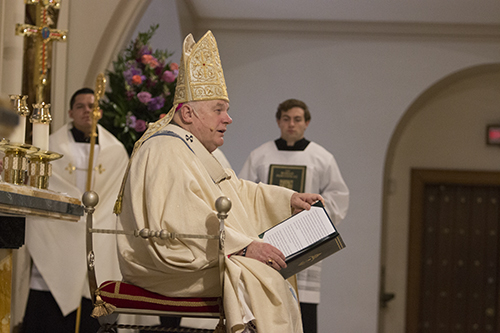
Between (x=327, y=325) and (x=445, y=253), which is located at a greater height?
(x=445, y=253)

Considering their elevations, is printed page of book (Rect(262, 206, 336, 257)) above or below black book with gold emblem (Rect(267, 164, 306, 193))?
below

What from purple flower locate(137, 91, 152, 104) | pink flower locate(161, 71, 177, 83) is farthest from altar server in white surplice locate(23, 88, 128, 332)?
pink flower locate(161, 71, 177, 83)

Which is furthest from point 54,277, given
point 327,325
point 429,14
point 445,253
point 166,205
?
point 445,253

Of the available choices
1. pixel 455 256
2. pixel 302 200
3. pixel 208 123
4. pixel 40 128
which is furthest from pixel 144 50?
pixel 455 256

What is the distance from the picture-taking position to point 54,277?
4.32 meters

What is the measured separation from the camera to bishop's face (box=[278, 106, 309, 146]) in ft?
17.4

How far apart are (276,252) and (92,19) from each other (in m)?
3.91

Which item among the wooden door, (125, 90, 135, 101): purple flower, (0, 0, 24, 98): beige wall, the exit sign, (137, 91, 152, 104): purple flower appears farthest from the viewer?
the wooden door

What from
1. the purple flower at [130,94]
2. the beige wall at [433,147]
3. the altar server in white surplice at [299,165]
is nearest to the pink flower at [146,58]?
the purple flower at [130,94]

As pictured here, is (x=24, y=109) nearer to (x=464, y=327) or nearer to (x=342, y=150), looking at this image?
(x=342, y=150)

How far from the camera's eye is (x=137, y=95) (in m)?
5.20

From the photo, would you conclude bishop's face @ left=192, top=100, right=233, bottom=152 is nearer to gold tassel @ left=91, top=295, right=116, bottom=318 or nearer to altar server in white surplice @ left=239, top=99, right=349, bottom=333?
gold tassel @ left=91, top=295, right=116, bottom=318

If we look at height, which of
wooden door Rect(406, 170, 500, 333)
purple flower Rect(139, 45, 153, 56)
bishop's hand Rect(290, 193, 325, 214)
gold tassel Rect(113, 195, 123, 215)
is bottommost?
wooden door Rect(406, 170, 500, 333)

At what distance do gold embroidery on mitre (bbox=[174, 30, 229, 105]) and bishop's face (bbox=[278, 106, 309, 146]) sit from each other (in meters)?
2.43
